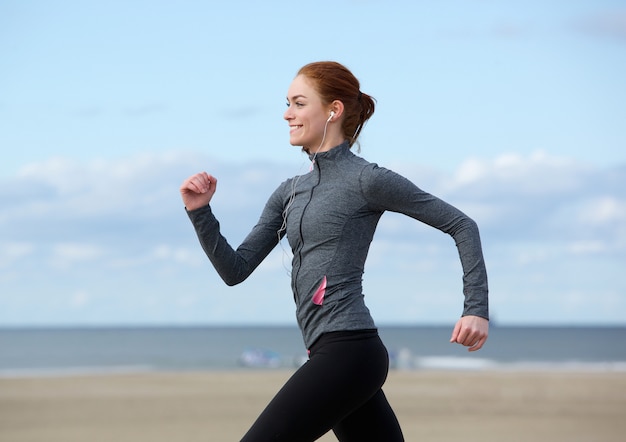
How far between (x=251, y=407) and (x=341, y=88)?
11.5 m

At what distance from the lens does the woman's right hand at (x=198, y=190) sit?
111 inches

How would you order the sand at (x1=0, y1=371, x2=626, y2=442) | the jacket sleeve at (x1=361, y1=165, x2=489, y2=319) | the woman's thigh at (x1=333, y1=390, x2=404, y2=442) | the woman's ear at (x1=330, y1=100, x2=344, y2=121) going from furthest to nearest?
the sand at (x1=0, y1=371, x2=626, y2=442)
the woman's ear at (x1=330, y1=100, x2=344, y2=121)
the woman's thigh at (x1=333, y1=390, x2=404, y2=442)
the jacket sleeve at (x1=361, y1=165, x2=489, y2=319)

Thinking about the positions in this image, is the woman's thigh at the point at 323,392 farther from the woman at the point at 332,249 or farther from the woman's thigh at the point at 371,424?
the woman's thigh at the point at 371,424

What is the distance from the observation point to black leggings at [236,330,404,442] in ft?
8.41

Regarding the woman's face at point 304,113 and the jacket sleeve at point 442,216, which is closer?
the jacket sleeve at point 442,216

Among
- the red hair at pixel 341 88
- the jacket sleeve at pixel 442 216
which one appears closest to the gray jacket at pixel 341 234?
the jacket sleeve at pixel 442 216

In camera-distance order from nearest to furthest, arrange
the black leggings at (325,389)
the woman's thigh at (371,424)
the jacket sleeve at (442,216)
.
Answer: the black leggings at (325,389), the jacket sleeve at (442,216), the woman's thigh at (371,424)

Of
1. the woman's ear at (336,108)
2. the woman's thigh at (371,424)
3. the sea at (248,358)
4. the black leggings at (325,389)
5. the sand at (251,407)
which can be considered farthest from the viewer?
the sea at (248,358)

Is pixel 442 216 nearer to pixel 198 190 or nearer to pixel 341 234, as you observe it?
pixel 341 234

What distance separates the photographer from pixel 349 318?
2.67 metres

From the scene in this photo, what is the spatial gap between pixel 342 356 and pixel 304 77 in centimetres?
81

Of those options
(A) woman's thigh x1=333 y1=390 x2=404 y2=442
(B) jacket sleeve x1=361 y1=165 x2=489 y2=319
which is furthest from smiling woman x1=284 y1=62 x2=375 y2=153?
(A) woman's thigh x1=333 y1=390 x2=404 y2=442

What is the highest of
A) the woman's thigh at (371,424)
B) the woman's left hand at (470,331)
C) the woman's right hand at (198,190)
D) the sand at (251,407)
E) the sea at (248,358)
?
the sea at (248,358)

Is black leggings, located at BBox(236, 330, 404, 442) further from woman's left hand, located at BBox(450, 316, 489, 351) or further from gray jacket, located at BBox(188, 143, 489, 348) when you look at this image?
woman's left hand, located at BBox(450, 316, 489, 351)
